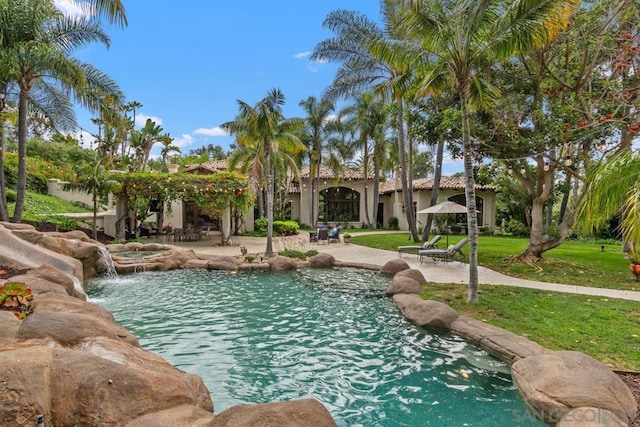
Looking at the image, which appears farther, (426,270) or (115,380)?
(426,270)

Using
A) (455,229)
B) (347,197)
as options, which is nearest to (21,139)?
(455,229)

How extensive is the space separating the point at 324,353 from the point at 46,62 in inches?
502

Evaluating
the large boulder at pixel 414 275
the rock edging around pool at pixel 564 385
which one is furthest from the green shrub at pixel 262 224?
the rock edging around pool at pixel 564 385

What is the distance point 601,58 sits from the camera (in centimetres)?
1114

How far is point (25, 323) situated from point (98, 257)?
26.5ft

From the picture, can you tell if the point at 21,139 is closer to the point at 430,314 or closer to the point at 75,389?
the point at 75,389

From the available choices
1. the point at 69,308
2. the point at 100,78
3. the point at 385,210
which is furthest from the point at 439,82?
the point at 385,210

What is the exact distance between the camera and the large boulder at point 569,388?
11.8ft

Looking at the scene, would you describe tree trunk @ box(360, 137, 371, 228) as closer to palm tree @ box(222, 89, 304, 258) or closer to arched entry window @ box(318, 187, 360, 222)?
arched entry window @ box(318, 187, 360, 222)

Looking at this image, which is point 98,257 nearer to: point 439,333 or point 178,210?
point 439,333

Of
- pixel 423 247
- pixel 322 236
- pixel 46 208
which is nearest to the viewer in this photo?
pixel 423 247

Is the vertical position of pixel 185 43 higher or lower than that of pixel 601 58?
higher

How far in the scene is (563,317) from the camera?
671cm

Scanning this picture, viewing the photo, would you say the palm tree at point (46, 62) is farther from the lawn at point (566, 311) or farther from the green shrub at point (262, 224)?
the lawn at point (566, 311)
